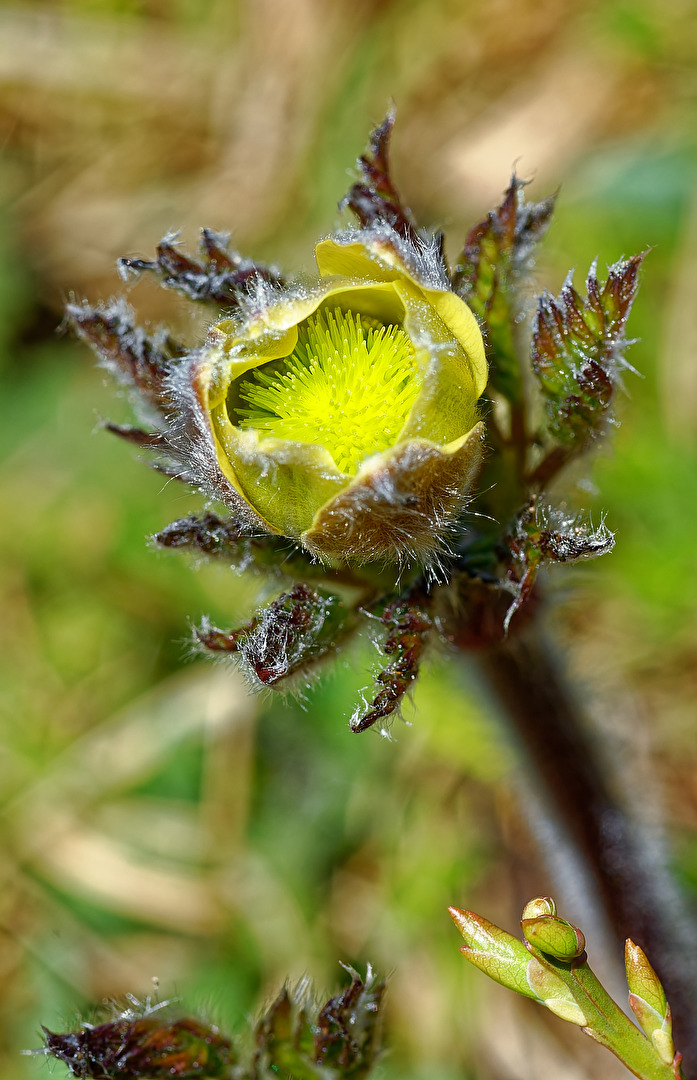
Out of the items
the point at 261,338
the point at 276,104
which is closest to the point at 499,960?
the point at 261,338

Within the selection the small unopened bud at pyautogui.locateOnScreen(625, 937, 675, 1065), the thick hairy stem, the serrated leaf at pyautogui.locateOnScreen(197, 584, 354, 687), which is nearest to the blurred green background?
the thick hairy stem

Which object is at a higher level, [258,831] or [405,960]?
[258,831]

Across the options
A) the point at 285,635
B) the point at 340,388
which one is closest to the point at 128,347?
the point at 340,388

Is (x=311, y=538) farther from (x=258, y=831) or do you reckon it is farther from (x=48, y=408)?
(x=48, y=408)

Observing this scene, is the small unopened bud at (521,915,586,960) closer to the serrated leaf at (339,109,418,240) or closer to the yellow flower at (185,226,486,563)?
the yellow flower at (185,226,486,563)

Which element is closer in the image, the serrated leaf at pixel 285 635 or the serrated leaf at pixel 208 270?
the serrated leaf at pixel 285 635

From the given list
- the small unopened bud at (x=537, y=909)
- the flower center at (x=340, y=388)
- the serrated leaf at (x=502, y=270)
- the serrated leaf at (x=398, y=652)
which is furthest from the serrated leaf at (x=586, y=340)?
the small unopened bud at (x=537, y=909)

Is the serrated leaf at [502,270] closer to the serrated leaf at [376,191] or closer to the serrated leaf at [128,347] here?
the serrated leaf at [376,191]
